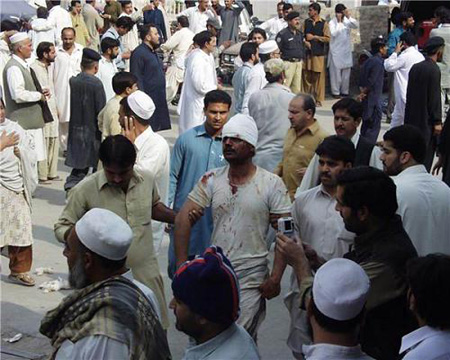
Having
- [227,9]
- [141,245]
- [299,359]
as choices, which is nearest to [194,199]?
[141,245]

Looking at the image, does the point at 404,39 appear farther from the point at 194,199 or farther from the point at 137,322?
the point at 137,322

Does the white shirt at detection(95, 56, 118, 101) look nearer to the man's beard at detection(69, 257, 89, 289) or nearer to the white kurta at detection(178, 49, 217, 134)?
the white kurta at detection(178, 49, 217, 134)

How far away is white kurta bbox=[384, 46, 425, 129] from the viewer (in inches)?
506

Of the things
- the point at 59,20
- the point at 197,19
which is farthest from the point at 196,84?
the point at 197,19

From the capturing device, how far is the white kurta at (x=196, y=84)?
36.1 feet

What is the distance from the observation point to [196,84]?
36.1 ft

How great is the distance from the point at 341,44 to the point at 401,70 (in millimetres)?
5017

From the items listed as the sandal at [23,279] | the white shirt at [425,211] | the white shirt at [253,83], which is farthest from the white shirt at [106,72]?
the white shirt at [425,211]

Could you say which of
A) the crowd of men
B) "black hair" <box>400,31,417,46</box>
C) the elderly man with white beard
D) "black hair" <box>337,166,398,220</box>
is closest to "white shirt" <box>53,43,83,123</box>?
the crowd of men

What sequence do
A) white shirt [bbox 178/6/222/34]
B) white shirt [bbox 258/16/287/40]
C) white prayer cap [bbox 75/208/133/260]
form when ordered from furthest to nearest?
white shirt [bbox 178/6/222/34] → white shirt [bbox 258/16/287/40] → white prayer cap [bbox 75/208/133/260]

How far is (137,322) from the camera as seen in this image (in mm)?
3436

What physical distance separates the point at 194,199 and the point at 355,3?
1629 centimetres

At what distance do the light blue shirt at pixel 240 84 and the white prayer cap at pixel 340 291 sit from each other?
7.37 meters

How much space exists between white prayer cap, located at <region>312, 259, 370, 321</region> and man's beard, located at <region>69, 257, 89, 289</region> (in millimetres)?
1003
